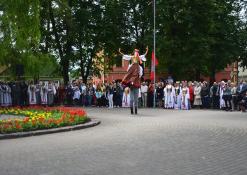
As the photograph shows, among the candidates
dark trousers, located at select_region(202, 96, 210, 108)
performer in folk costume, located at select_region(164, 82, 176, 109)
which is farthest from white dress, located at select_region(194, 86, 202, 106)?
performer in folk costume, located at select_region(164, 82, 176, 109)

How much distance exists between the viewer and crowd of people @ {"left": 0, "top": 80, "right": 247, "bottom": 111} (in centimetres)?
3114

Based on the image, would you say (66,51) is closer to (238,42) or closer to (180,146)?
(238,42)

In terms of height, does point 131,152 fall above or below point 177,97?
below

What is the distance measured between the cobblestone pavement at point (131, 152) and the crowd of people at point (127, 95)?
569 inches

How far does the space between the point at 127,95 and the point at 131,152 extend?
23.4 metres

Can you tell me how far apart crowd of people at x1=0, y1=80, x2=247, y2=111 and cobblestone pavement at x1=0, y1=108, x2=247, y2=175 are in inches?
569

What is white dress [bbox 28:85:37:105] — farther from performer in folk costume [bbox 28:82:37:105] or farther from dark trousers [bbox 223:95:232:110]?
dark trousers [bbox 223:95:232:110]

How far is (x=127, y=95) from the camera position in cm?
3494

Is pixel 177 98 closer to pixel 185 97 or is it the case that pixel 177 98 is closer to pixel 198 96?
pixel 185 97

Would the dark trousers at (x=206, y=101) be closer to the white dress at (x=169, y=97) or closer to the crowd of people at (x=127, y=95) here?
the crowd of people at (x=127, y=95)

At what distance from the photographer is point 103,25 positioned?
158 feet

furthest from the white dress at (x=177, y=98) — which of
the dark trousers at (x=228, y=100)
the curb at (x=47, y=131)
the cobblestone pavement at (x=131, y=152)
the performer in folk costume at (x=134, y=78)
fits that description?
the cobblestone pavement at (x=131, y=152)

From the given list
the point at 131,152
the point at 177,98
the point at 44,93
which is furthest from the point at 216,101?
the point at 131,152

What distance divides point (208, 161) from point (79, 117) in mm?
9608
